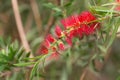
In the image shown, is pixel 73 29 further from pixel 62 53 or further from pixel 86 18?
pixel 62 53

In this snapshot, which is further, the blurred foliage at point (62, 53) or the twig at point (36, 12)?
the twig at point (36, 12)

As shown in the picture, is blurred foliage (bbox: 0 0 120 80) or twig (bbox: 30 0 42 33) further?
twig (bbox: 30 0 42 33)

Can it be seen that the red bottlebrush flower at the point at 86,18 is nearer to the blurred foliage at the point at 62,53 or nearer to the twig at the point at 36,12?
the blurred foliage at the point at 62,53

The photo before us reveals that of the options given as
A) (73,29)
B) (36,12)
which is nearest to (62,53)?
(73,29)

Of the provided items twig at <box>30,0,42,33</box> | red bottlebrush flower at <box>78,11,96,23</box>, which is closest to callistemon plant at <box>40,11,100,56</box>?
red bottlebrush flower at <box>78,11,96,23</box>

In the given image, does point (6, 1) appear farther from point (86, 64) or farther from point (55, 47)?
point (55, 47)

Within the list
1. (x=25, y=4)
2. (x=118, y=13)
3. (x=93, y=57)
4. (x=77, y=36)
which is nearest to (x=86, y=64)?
(x=93, y=57)

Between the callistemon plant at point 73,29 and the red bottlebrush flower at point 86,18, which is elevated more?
the red bottlebrush flower at point 86,18

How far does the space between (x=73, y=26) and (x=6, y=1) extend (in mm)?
980

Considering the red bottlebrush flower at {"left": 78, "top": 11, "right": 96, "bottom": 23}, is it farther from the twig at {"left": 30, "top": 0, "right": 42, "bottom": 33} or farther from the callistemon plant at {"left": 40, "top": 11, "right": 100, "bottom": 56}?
the twig at {"left": 30, "top": 0, "right": 42, "bottom": 33}

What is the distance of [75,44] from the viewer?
42.8 inches

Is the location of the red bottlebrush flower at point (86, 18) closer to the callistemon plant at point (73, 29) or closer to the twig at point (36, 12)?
the callistemon plant at point (73, 29)

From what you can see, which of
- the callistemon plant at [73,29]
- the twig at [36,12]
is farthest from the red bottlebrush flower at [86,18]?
the twig at [36,12]

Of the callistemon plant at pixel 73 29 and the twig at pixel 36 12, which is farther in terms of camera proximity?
the twig at pixel 36 12
